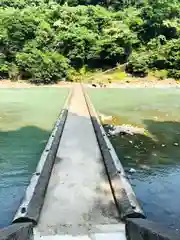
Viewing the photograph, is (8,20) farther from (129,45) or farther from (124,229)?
(124,229)

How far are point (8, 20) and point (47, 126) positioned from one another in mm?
24561

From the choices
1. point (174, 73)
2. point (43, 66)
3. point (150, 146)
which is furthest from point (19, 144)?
point (174, 73)

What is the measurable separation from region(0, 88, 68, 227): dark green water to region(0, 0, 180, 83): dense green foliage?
13198 mm

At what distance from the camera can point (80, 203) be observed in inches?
179

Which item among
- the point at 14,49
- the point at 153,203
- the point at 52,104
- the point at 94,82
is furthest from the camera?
the point at 14,49

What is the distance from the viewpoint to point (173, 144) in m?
9.58

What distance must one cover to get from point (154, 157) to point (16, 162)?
3.41 meters

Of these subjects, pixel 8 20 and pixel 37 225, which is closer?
pixel 37 225

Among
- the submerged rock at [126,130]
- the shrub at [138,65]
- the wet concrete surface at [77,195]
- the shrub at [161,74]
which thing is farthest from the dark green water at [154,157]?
the shrub at [161,74]

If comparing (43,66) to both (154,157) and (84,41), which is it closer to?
(84,41)

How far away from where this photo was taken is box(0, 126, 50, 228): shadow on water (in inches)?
227

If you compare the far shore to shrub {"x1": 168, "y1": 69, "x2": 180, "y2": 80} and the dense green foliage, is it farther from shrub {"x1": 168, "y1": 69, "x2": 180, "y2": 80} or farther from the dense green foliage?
the dense green foliage

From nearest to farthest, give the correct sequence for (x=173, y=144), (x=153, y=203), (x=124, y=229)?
(x=124, y=229) < (x=153, y=203) < (x=173, y=144)

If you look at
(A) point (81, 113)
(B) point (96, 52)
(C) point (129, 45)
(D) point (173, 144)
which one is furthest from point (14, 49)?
(D) point (173, 144)
